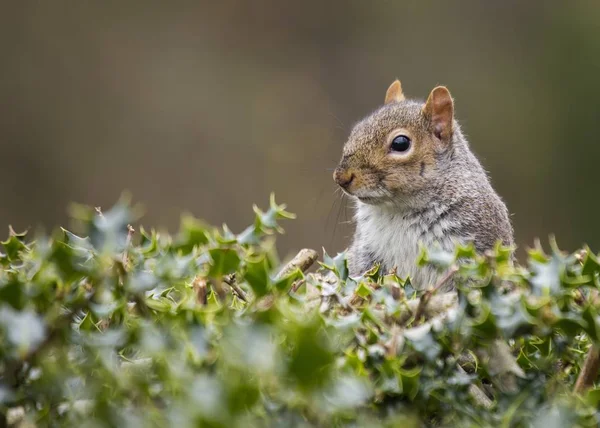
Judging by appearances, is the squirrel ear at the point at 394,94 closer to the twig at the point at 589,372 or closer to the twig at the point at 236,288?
the twig at the point at 236,288

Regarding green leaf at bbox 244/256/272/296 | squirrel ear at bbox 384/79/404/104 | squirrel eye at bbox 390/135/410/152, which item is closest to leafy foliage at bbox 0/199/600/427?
green leaf at bbox 244/256/272/296

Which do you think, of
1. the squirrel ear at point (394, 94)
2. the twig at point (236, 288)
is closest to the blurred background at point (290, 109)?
the squirrel ear at point (394, 94)

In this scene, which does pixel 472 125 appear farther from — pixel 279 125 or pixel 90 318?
pixel 90 318

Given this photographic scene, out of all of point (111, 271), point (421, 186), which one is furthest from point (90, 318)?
point (421, 186)

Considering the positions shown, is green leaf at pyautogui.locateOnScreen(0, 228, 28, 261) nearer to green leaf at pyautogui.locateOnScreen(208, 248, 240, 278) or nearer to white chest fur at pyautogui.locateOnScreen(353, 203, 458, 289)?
green leaf at pyautogui.locateOnScreen(208, 248, 240, 278)

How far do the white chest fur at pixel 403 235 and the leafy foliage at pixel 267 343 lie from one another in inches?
37.3

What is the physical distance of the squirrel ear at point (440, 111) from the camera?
69.7 inches

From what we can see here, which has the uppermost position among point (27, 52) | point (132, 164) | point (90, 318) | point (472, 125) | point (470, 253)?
point (470, 253)

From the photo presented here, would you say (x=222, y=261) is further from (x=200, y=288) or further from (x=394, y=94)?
(x=394, y=94)

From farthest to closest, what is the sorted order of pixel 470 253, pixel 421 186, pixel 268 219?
pixel 421 186, pixel 268 219, pixel 470 253

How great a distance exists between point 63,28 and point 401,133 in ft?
7.19

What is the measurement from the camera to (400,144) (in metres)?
1.73

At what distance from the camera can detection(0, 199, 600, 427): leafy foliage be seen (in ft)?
1.37

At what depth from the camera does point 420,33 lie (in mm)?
3643
